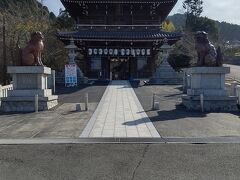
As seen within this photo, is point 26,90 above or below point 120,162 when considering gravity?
above

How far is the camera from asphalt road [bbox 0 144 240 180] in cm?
732

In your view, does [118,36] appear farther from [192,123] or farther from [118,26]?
[192,123]

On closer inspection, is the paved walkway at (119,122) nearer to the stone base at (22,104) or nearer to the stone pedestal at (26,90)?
the stone base at (22,104)

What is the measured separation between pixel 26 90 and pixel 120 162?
10845 millimetres

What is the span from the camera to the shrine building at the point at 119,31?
132ft

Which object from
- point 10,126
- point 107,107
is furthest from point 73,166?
point 107,107

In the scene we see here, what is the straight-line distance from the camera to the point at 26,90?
1809cm

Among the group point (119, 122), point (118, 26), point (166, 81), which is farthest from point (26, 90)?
point (118, 26)

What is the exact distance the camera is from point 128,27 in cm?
4122

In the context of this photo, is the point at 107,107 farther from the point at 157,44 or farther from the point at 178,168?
the point at 157,44

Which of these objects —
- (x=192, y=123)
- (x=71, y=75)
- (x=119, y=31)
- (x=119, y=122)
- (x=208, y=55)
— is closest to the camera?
(x=192, y=123)

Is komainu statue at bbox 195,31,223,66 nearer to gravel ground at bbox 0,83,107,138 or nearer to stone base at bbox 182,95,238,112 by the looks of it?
stone base at bbox 182,95,238,112

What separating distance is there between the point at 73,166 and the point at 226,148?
3966 mm

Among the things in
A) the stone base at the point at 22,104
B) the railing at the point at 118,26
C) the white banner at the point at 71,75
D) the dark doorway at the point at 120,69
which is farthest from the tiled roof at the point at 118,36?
the stone base at the point at 22,104
